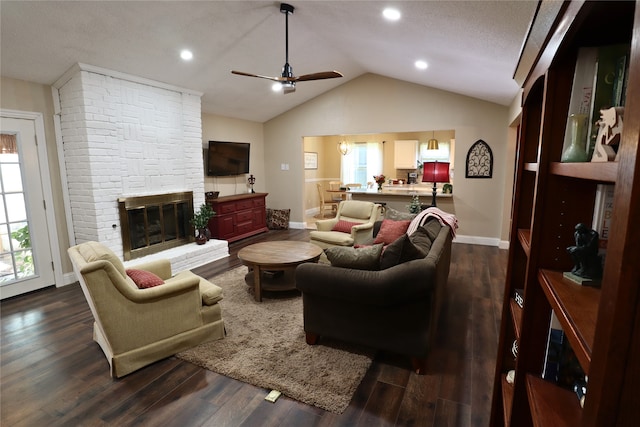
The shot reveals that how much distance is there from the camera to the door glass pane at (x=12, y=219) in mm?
3719

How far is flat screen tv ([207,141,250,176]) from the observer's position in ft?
20.2

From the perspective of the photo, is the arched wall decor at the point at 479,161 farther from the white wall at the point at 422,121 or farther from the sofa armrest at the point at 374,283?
the sofa armrest at the point at 374,283

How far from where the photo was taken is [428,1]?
2625 mm

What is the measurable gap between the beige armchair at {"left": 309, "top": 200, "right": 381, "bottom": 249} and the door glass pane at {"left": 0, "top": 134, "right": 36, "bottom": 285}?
3593 millimetres

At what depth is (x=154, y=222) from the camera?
15.7 feet

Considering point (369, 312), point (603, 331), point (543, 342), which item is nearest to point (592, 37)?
point (603, 331)

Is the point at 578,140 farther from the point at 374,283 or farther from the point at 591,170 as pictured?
the point at 374,283

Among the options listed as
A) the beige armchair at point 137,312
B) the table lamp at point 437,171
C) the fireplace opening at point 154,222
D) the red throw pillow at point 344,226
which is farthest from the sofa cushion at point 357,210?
the beige armchair at point 137,312

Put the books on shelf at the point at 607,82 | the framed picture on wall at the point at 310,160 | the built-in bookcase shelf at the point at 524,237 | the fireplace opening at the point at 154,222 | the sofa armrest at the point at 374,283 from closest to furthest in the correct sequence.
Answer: the books on shelf at the point at 607,82, the built-in bookcase shelf at the point at 524,237, the sofa armrest at the point at 374,283, the fireplace opening at the point at 154,222, the framed picture on wall at the point at 310,160

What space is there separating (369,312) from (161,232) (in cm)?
373

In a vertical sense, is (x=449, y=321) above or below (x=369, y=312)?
below

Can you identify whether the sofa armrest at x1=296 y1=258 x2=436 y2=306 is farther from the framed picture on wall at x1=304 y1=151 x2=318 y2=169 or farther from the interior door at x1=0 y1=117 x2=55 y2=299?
the framed picture on wall at x1=304 y1=151 x2=318 y2=169

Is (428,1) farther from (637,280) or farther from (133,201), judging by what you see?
(133,201)

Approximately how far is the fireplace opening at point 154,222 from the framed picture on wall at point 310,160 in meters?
4.55
